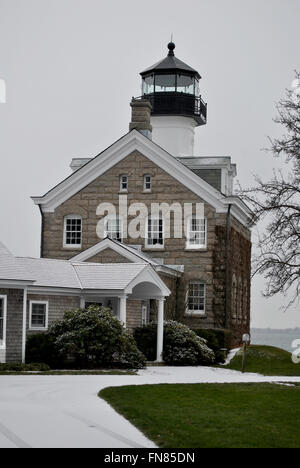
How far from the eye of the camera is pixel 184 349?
36750 mm

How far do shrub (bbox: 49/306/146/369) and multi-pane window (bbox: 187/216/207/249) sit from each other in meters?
12.3

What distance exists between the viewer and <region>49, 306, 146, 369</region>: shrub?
32125 millimetres

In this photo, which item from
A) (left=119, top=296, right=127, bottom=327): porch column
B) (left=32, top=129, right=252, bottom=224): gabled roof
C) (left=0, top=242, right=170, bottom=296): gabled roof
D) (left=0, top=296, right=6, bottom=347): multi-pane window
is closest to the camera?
(left=0, top=296, right=6, bottom=347): multi-pane window

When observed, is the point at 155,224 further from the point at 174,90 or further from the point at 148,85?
the point at 148,85

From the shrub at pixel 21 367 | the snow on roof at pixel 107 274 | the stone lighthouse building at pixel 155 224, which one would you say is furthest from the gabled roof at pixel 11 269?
→ the stone lighthouse building at pixel 155 224

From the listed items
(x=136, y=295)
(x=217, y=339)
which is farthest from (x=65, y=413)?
(x=217, y=339)

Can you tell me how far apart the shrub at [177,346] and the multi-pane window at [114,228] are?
30.9 ft

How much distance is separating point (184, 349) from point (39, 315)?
6.14 m

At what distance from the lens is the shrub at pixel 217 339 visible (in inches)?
1539

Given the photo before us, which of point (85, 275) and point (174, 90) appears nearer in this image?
point (85, 275)

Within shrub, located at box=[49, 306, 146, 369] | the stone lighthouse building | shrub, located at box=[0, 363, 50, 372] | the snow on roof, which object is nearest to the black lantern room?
the stone lighthouse building

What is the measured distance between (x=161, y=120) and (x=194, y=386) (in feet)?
97.9

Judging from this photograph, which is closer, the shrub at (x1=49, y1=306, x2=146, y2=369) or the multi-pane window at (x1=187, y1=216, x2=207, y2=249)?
the shrub at (x1=49, y1=306, x2=146, y2=369)

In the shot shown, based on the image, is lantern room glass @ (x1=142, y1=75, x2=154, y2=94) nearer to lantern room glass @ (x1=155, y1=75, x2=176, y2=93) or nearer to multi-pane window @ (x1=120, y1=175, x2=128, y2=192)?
lantern room glass @ (x1=155, y1=75, x2=176, y2=93)
